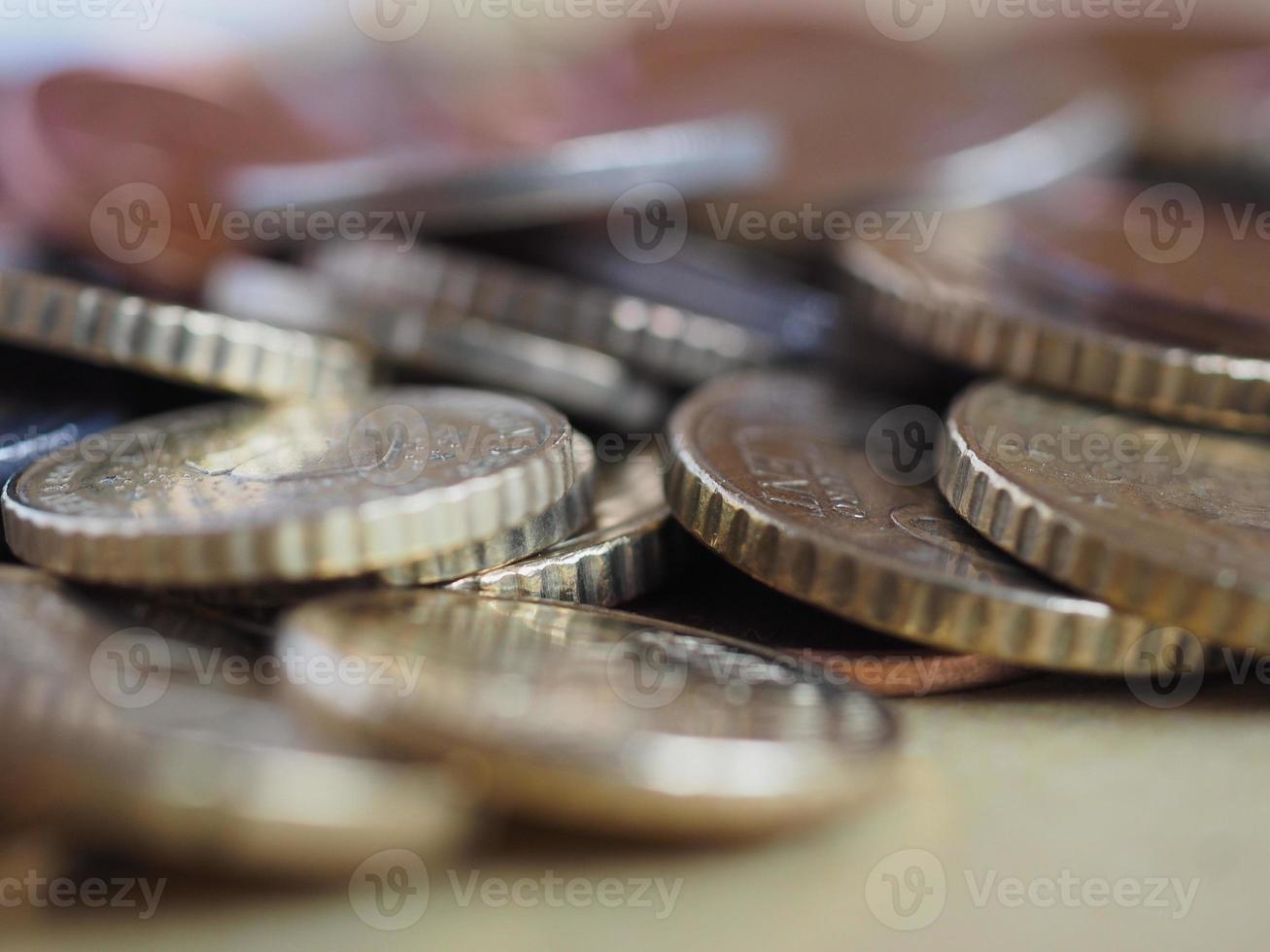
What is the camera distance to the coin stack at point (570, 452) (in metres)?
0.79

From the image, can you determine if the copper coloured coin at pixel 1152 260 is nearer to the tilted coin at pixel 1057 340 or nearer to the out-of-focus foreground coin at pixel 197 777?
the tilted coin at pixel 1057 340

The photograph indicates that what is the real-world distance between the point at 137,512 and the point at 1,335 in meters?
0.41

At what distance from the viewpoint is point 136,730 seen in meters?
0.78

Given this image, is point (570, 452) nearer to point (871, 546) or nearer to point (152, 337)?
point (871, 546)

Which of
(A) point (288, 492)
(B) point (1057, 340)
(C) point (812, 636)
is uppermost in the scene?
(B) point (1057, 340)

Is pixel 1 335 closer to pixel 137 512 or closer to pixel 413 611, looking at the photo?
pixel 137 512

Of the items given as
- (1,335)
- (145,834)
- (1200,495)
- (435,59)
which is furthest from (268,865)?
(435,59)

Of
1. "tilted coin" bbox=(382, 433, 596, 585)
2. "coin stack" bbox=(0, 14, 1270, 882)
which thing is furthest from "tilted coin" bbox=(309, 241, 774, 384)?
"tilted coin" bbox=(382, 433, 596, 585)

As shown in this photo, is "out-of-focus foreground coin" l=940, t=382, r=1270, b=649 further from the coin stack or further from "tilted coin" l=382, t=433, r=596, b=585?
"tilted coin" l=382, t=433, r=596, b=585

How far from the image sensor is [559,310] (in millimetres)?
1393

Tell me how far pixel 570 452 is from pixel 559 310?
0.36 meters

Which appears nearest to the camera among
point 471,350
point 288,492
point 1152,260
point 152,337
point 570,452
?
point 288,492

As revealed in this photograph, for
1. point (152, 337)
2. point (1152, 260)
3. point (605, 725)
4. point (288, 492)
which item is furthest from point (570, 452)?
point (1152, 260)

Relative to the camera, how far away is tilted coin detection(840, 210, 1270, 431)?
1191 millimetres
